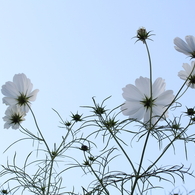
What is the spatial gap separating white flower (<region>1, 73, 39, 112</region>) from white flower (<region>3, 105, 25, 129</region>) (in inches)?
0.7

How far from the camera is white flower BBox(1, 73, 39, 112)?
1442 mm

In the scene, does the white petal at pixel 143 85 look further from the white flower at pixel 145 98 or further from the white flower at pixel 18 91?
the white flower at pixel 18 91

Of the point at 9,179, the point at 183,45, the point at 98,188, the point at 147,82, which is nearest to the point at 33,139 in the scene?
the point at 9,179

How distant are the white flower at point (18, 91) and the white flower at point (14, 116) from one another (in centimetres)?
2

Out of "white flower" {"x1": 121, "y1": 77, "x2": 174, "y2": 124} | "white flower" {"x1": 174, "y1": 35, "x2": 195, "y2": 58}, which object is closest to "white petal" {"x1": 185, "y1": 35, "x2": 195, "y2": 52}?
"white flower" {"x1": 174, "y1": 35, "x2": 195, "y2": 58}

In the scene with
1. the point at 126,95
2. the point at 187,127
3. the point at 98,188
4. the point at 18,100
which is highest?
the point at 18,100

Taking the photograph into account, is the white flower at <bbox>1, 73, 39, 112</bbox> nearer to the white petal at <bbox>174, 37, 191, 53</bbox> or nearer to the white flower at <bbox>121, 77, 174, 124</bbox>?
the white flower at <bbox>121, 77, 174, 124</bbox>

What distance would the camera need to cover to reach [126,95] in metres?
1.12

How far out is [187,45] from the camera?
1.13 m

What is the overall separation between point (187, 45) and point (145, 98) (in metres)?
0.22

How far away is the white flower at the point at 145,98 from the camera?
112cm

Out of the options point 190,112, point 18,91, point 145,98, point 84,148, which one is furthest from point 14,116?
point 190,112

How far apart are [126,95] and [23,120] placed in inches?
21.4

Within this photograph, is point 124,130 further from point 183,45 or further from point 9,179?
point 9,179
